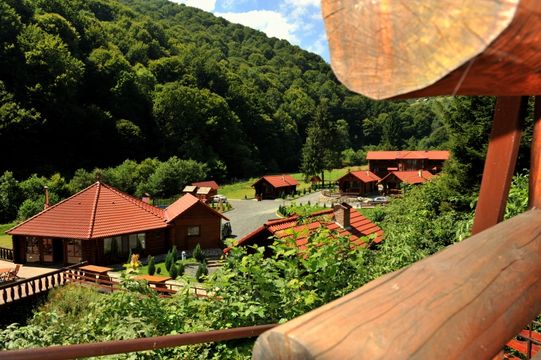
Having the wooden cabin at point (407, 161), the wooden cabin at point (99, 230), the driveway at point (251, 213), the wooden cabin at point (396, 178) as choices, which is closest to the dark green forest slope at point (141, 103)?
the wooden cabin at point (407, 161)

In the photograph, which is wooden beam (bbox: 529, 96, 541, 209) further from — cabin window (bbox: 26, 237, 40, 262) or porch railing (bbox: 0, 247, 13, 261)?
porch railing (bbox: 0, 247, 13, 261)

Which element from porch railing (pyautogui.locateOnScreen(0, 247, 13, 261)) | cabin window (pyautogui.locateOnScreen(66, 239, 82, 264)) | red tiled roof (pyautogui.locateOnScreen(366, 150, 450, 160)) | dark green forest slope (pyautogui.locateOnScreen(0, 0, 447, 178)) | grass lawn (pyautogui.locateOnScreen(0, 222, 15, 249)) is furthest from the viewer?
red tiled roof (pyautogui.locateOnScreen(366, 150, 450, 160))

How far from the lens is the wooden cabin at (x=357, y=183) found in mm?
46938

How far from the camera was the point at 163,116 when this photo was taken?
190ft

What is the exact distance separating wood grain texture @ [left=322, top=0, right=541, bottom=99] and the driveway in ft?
79.9

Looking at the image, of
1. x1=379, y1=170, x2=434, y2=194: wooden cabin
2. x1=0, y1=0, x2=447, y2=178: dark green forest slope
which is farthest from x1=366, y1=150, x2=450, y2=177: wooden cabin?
x1=379, y1=170, x2=434, y2=194: wooden cabin

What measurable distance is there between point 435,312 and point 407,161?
181ft

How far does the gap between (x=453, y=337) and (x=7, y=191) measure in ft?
113

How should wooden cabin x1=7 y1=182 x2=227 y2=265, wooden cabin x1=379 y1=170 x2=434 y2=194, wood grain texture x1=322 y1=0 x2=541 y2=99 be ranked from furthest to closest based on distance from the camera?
wooden cabin x1=379 y1=170 x2=434 y2=194 → wooden cabin x1=7 y1=182 x2=227 y2=265 → wood grain texture x1=322 y1=0 x2=541 y2=99

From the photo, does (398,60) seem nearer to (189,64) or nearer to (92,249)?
(92,249)

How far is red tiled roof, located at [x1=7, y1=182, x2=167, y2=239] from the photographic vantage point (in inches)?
779

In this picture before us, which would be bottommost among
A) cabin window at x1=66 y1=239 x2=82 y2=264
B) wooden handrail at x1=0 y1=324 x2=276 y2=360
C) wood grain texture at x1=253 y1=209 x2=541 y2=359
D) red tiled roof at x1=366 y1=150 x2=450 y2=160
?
cabin window at x1=66 y1=239 x2=82 y2=264

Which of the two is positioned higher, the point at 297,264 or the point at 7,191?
the point at 297,264

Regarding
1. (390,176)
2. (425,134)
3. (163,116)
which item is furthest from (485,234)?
(425,134)
